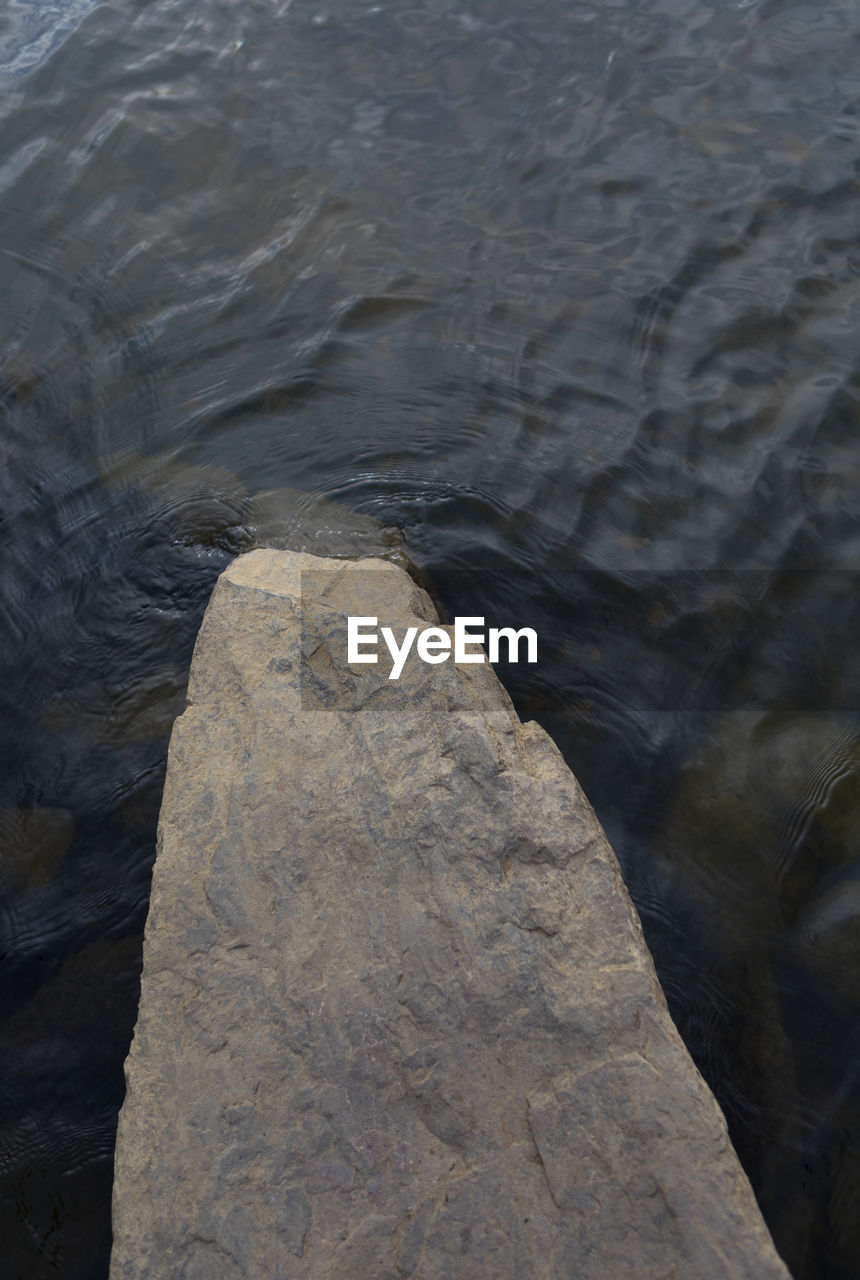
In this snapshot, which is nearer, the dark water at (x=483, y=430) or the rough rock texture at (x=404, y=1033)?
the rough rock texture at (x=404, y=1033)

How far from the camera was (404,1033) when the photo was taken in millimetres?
2176

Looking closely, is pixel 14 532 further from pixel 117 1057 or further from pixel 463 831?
pixel 463 831

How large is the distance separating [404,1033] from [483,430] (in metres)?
2.43

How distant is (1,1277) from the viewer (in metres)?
2.34

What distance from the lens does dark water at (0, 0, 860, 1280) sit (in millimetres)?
2723

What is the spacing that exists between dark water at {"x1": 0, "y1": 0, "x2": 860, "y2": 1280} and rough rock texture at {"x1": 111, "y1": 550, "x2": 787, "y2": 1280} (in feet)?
1.62

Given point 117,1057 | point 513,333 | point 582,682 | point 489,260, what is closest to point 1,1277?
point 117,1057

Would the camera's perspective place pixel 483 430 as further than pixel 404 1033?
Yes

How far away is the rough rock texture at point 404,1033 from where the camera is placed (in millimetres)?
1972

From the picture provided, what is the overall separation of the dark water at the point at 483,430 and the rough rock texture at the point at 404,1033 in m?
0.49

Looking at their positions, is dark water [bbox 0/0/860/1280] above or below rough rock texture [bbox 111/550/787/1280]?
above

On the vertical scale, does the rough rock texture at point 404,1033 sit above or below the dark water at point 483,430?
below

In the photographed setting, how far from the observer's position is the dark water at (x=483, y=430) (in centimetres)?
272

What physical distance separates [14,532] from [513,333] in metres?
2.14
